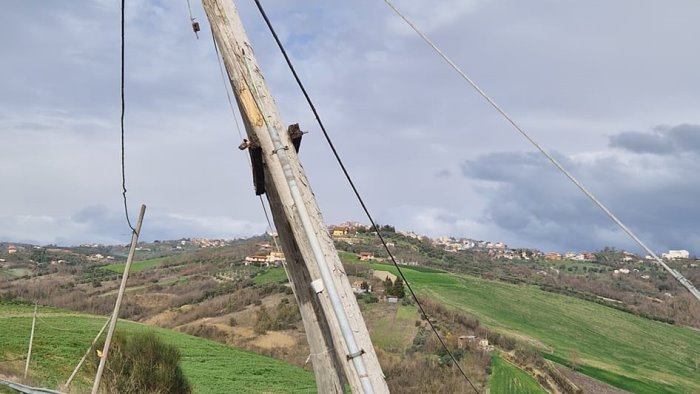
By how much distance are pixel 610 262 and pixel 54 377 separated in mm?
166531

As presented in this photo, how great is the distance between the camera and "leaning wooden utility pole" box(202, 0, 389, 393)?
3654mm

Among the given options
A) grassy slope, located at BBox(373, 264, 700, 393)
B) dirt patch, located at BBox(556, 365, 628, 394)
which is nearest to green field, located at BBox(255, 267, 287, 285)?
grassy slope, located at BBox(373, 264, 700, 393)

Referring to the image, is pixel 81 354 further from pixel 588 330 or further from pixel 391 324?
pixel 588 330

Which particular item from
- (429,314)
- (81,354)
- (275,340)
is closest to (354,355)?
(81,354)

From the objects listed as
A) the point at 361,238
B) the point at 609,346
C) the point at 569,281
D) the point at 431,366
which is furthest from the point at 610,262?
the point at 431,366

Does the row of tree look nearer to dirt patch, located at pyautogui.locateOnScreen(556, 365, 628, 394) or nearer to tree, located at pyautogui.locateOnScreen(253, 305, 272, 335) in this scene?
tree, located at pyautogui.locateOnScreen(253, 305, 272, 335)

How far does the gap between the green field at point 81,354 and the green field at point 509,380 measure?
13.9 metres

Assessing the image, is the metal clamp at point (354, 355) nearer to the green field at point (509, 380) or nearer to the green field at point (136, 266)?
the green field at point (509, 380)

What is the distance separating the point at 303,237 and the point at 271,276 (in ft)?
252

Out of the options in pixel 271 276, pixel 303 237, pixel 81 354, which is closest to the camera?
pixel 303 237

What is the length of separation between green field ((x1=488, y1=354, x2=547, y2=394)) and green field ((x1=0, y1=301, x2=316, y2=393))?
548 inches

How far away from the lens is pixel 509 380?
45031 millimetres

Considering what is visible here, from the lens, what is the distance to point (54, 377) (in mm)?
20953

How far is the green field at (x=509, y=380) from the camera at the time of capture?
4250 centimetres
